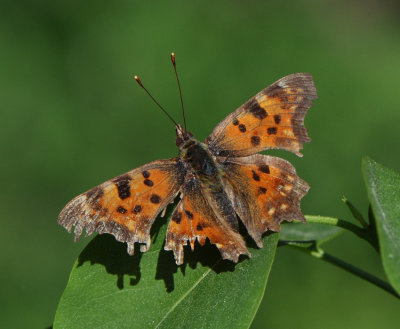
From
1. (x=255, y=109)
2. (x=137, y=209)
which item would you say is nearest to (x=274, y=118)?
(x=255, y=109)

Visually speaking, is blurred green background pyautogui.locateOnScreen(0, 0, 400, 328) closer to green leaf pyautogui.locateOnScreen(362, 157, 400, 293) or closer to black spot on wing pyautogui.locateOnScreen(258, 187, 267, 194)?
black spot on wing pyautogui.locateOnScreen(258, 187, 267, 194)

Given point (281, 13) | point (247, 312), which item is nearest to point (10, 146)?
point (281, 13)

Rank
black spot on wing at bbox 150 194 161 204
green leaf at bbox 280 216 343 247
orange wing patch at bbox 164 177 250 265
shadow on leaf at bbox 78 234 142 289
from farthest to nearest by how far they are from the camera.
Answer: green leaf at bbox 280 216 343 247 < black spot on wing at bbox 150 194 161 204 < shadow on leaf at bbox 78 234 142 289 < orange wing patch at bbox 164 177 250 265

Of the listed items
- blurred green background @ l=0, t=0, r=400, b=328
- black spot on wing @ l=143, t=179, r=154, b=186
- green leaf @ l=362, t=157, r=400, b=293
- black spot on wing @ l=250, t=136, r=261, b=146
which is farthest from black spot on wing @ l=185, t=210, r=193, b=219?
blurred green background @ l=0, t=0, r=400, b=328

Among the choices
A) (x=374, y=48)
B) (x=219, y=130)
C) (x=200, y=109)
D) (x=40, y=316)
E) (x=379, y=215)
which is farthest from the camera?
(x=374, y=48)

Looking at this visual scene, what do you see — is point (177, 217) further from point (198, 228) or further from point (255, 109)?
point (255, 109)

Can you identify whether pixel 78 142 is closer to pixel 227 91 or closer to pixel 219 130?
pixel 227 91

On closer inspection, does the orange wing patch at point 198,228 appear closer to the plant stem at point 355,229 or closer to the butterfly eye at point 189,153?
the butterfly eye at point 189,153
